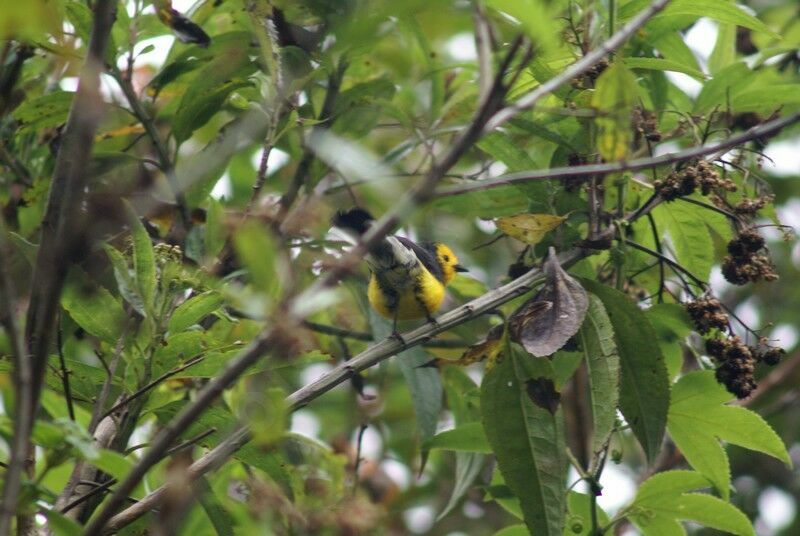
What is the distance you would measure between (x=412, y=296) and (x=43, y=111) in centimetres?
132

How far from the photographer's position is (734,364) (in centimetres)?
188

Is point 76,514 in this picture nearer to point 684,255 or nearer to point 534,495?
point 534,495

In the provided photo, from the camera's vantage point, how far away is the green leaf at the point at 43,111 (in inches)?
87.6

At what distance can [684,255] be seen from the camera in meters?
2.24

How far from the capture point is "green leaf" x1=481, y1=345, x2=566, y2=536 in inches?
68.2

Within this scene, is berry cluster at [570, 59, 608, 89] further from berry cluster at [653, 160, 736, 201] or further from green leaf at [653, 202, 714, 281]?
green leaf at [653, 202, 714, 281]

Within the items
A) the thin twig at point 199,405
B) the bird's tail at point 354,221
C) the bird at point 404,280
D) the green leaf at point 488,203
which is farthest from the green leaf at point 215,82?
the thin twig at point 199,405

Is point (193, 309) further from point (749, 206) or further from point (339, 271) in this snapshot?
point (749, 206)

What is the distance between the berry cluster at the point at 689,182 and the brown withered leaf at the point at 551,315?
254 millimetres

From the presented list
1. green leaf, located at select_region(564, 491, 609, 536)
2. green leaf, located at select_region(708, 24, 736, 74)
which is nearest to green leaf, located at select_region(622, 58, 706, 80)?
green leaf, located at select_region(708, 24, 736, 74)

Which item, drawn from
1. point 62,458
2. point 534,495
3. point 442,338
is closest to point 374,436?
point 442,338

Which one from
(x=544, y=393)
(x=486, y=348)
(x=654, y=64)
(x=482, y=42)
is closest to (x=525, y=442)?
(x=544, y=393)

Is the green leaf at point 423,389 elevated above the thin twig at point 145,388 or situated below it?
below

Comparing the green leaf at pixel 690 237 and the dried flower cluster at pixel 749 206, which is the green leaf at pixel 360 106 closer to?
the green leaf at pixel 690 237
